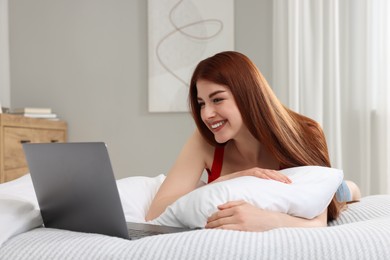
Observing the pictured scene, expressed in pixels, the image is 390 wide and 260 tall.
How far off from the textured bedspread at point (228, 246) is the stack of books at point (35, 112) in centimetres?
257

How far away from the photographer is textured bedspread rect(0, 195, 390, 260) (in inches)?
29.0

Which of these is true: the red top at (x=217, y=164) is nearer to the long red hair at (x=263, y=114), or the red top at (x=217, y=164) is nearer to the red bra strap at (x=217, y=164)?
the red bra strap at (x=217, y=164)

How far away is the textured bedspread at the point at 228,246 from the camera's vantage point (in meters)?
0.74

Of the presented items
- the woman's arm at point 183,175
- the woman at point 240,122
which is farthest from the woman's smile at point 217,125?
the woman's arm at point 183,175

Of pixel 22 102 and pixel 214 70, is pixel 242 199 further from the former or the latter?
pixel 22 102

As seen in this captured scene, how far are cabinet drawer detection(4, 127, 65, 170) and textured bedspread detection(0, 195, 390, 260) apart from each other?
2.23 metres

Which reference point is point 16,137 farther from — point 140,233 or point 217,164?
point 140,233

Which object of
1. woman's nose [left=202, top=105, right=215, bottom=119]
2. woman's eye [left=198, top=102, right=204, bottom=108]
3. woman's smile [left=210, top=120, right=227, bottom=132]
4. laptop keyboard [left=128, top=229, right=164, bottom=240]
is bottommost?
laptop keyboard [left=128, top=229, right=164, bottom=240]

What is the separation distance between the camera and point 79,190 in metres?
0.99

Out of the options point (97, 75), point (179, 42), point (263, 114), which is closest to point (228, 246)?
point (263, 114)

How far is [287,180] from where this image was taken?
3.73 feet

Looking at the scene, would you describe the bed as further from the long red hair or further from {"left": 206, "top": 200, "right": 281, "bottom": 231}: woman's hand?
the long red hair

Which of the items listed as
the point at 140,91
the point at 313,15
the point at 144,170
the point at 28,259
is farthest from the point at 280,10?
the point at 28,259

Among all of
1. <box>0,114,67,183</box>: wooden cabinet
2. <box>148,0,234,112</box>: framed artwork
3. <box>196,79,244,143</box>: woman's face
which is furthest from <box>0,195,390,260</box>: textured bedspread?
<box>148,0,234,112</box>: framed artwork
